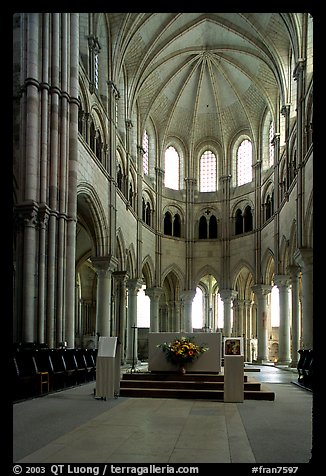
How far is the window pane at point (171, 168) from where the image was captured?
43281 millimetres

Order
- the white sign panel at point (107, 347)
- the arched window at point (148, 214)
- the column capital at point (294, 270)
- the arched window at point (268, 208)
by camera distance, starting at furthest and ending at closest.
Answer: the arched window at point (148, 214)
the arched window at point (268, 208)
the column capital at point (294, 270)
the white sign panel at point (107, 347)

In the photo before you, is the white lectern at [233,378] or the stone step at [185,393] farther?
the stone step at [185,393]

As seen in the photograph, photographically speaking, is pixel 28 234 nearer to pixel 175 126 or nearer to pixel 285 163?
pixel 285 163

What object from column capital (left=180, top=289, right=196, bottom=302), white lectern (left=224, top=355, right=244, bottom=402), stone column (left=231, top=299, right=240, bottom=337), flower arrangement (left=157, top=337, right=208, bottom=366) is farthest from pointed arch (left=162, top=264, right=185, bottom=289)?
white lectern (left=224, top=355, right=244, bottom=402)

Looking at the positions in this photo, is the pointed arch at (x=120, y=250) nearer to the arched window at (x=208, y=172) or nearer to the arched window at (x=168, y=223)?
the arched window at (x=168, y=223)

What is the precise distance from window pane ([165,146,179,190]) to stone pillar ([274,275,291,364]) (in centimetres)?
1246

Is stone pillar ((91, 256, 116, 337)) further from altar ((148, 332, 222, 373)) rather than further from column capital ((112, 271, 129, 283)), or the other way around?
altar ((148, 332, 222, 373))

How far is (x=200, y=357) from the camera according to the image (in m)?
15.4

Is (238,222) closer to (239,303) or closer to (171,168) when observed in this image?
(171,168)

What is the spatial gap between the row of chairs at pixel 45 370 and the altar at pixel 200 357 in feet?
8.24

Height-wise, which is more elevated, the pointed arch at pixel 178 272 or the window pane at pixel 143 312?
the pointed arch at pixel 178 272

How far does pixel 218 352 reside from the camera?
15.3 metres

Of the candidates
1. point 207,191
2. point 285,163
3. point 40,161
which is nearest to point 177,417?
point 40,161

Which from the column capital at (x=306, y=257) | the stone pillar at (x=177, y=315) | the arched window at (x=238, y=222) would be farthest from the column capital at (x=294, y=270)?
the stone pillar at (x=177, y=315)
